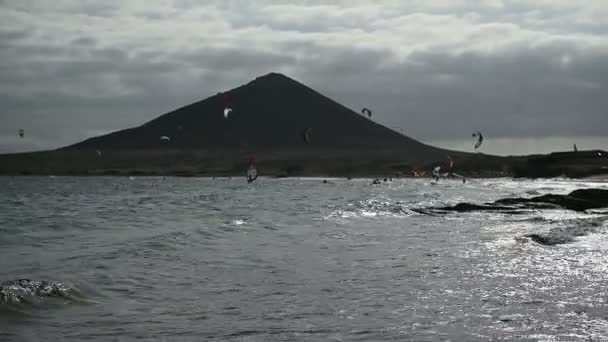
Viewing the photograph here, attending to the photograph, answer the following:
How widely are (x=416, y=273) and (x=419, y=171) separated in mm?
148868

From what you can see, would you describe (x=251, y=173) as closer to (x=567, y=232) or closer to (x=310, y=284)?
(x=567, y=232)

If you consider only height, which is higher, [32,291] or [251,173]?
[251,173]

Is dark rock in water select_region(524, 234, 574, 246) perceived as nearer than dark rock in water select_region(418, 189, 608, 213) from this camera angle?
Yes

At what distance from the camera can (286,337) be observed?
33.1ft

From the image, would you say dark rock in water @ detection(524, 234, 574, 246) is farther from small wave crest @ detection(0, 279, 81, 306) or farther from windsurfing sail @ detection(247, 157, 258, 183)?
windsurfing sail @ detection(247, 157, 258, 183)

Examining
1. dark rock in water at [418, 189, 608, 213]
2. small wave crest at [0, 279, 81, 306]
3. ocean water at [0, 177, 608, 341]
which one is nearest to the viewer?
ocean water at [0, 177, 608, 341]

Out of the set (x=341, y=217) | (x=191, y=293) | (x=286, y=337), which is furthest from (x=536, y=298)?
(x=341, y=217)

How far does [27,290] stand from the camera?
43.8 ft

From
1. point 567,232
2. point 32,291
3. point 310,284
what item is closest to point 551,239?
point 567,232

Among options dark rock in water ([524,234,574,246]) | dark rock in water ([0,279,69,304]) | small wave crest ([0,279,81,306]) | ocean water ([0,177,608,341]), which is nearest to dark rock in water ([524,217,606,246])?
dark rock in water ([524,234,574,246])

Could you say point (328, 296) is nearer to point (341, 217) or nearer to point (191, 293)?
point (191, 293)

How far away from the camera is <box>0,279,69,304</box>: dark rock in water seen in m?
12.6

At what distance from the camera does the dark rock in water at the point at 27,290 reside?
12.6 meters

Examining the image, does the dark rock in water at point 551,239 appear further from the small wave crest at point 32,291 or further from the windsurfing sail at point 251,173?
the windsurfing sail at point 251,173
